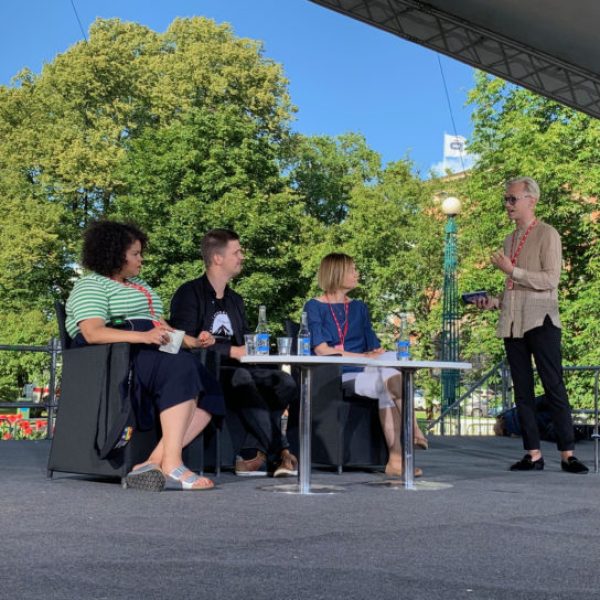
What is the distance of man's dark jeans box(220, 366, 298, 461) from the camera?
18.4ft

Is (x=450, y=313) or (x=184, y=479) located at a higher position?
(x=450, y=313)

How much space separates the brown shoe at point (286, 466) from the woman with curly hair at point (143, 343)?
550 millimetres

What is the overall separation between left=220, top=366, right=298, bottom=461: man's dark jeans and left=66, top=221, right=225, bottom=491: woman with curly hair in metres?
0.47

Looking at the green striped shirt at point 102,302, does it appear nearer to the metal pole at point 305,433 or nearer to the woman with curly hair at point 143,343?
the woman with curly hair at point 143,343

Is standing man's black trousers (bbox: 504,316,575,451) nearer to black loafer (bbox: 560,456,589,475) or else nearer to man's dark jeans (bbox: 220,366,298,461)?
black loafer (bbox: 560,456,589,475)

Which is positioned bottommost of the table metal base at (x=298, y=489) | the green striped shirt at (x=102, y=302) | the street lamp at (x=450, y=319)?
the table metal base at (x=298, y=489)

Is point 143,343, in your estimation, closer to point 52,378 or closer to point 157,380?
point 157,380

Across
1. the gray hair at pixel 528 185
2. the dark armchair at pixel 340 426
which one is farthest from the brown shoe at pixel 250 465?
the gray hair at pixel 528 185

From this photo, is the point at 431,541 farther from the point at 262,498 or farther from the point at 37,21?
the point at 37,21

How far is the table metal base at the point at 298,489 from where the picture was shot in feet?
15.5

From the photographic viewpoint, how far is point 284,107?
29906 millimetres

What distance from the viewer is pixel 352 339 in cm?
600

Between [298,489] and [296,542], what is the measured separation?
176 cm

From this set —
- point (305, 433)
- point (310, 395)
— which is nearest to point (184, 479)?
point (305, 433)
